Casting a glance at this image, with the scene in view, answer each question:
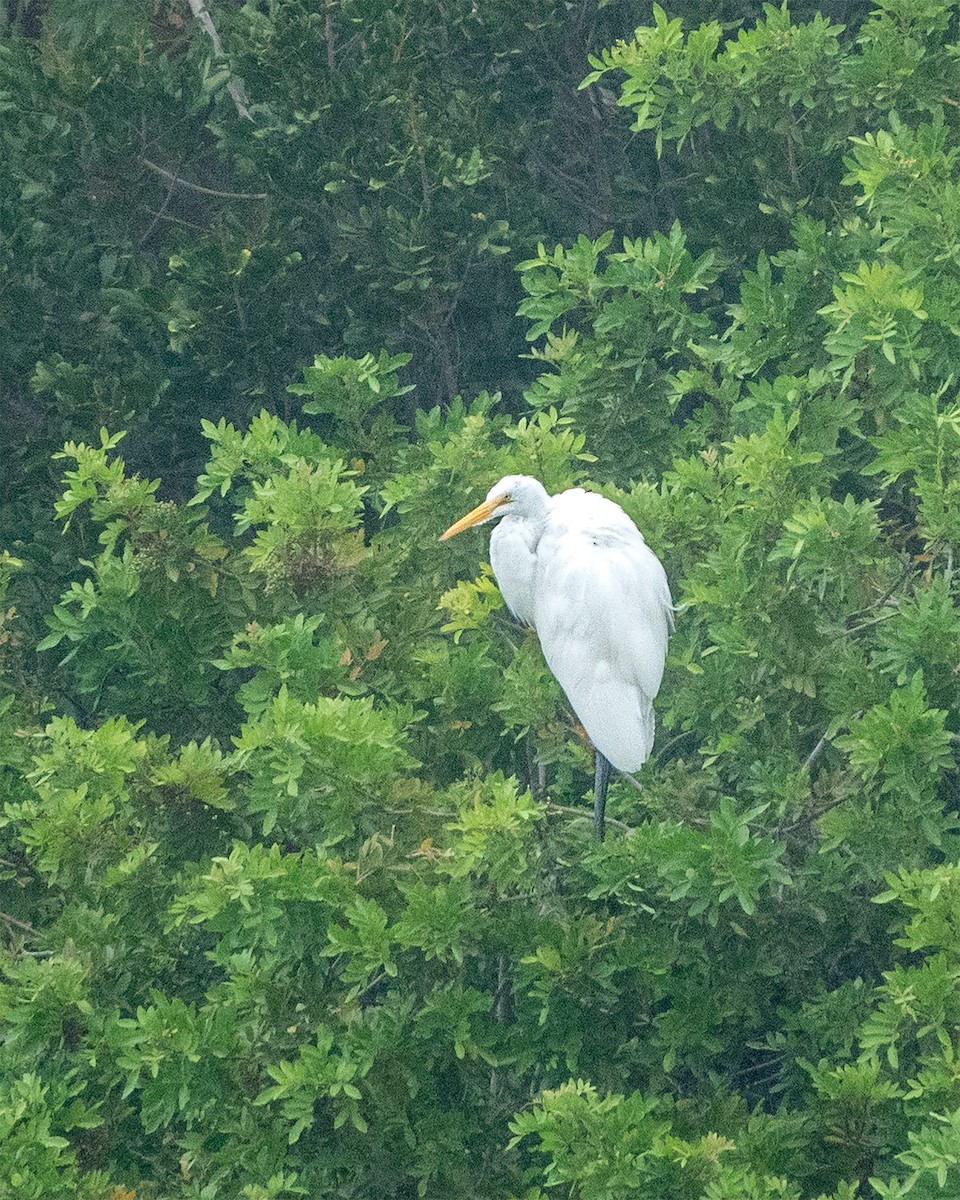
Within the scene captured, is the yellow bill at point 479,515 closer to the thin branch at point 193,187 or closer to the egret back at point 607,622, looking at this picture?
the egret back at point 607,622

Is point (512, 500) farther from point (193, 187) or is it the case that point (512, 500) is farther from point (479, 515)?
point (193, 187)

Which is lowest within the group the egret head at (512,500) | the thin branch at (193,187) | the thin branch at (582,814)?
the thin branch at (582,814)

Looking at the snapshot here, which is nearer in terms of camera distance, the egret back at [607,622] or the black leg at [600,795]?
the black leg at [600,795]

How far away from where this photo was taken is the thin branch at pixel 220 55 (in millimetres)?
5793

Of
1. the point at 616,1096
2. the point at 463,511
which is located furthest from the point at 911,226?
the point at 616,1096

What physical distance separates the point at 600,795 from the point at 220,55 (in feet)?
10.7

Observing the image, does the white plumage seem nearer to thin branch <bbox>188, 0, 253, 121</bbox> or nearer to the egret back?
the egret back

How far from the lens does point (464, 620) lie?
449cm

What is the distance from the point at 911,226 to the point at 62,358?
3.04 m

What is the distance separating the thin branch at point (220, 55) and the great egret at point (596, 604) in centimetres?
211

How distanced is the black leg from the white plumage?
0.04m

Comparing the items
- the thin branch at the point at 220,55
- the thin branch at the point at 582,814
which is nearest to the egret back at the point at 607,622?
the thin branch at the point at 582,814

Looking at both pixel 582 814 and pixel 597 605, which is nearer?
pixel 582 814

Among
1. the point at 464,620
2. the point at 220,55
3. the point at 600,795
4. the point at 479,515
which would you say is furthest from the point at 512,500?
the point at 220,55
